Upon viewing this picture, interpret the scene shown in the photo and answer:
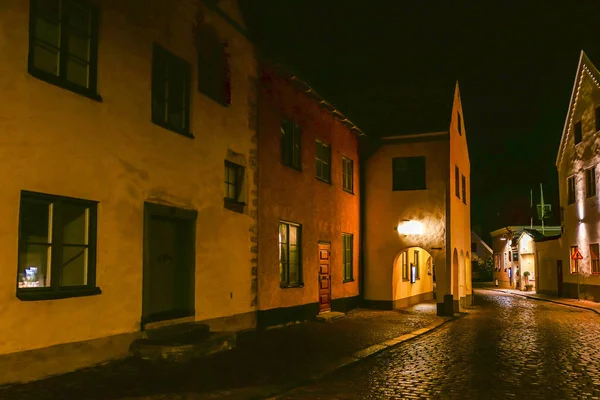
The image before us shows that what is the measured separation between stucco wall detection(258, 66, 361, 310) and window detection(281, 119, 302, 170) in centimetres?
17

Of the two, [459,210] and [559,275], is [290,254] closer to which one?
[459,210]

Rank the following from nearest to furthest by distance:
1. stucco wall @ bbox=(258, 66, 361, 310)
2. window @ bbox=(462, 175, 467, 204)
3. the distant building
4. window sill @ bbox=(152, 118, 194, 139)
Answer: window sill @ bbox=(152, 118, 194, 139) < stucco wall @ bbox=(258, 66, 361, 310) < window @ bbox=(462, 175, 467, 204) < the distant building

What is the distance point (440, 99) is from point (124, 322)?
17791 mm

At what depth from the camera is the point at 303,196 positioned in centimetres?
1756

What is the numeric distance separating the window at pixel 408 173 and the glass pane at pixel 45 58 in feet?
52.0

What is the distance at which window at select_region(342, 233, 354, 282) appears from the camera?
21328 millimetres

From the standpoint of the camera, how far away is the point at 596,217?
1097 inches

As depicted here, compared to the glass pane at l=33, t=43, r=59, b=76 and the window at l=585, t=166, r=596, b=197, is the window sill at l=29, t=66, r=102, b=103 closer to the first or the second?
the glass pane at l=33, t=43, r=59, b=76

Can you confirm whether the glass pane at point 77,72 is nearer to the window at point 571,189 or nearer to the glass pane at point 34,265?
the glass pane at point 34,265

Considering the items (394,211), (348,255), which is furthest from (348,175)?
(348,255)

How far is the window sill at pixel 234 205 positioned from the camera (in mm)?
13477

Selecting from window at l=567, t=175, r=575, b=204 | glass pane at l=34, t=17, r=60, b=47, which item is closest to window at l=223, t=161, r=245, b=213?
glass pane at l=34, t=17, r=60, b=47

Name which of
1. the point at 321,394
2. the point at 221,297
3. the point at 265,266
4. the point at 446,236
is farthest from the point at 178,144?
the point at 446,236

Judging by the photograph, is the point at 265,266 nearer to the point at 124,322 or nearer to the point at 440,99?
the point at 124,322
